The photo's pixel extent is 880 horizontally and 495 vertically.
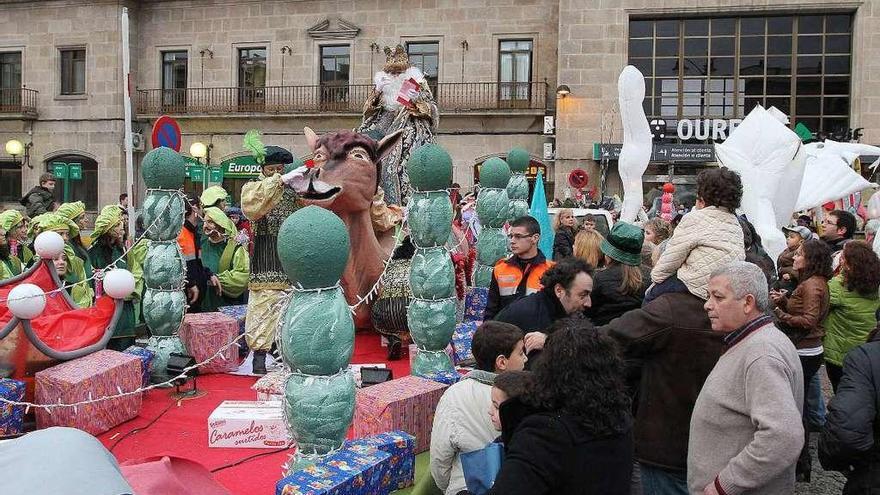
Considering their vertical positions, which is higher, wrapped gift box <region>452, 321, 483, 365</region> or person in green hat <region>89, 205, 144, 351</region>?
person in green hat <region>89, 205, 144, 351</region>

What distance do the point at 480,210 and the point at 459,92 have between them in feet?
44.0

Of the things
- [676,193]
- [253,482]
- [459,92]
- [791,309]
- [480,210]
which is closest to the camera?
[253,482]

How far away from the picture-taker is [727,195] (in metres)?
3.63

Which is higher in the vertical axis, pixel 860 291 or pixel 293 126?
pixel 293 126

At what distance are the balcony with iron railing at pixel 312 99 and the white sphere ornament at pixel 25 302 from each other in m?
16.6

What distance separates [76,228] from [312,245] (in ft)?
14.6

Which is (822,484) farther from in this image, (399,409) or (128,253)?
(128,253)

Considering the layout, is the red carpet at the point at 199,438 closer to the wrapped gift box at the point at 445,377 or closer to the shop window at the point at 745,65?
the wrapped gift box at the point at 445,377

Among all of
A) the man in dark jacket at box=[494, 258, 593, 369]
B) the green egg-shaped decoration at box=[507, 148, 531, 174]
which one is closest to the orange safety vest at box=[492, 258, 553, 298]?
the man in dark jacket at box=[494, 258, 593, 369]

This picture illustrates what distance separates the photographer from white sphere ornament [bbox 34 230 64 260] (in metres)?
5.27

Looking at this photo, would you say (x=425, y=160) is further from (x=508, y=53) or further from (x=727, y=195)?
(x=508, y=53)

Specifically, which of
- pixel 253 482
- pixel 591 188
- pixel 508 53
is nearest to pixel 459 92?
pixel 508 53

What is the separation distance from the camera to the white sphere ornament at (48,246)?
527 cm

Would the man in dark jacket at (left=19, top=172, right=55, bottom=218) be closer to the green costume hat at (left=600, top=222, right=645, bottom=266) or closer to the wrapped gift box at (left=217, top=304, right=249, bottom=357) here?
the wrapped gift box at (left=217, top=304, right=249, bottom=357)
